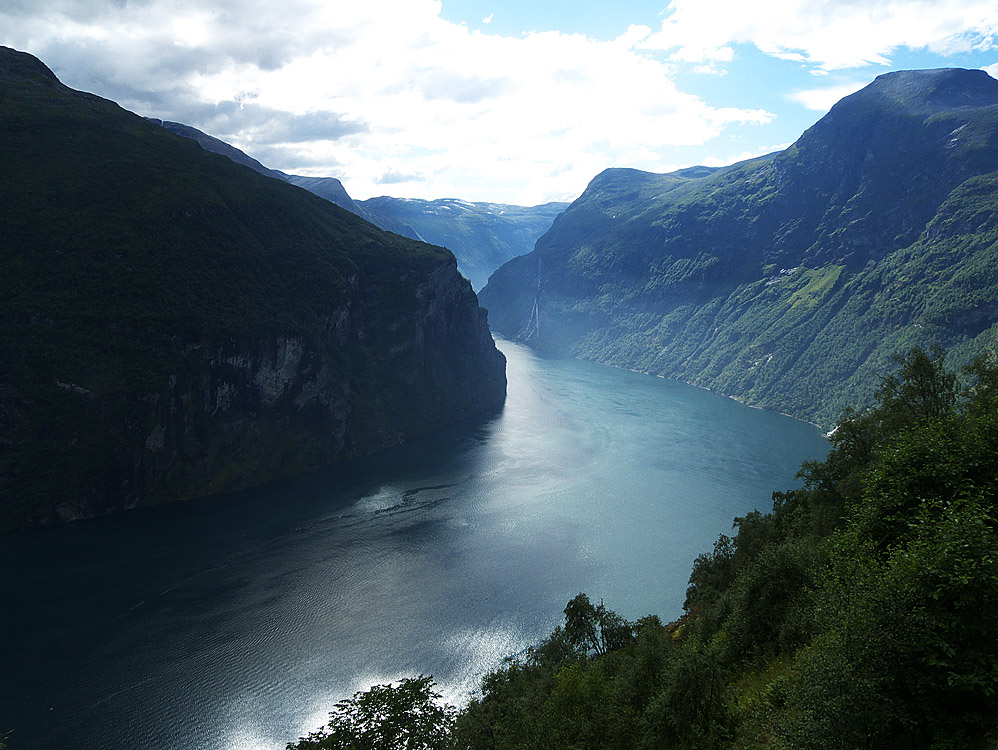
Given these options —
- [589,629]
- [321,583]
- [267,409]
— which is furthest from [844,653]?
[267,409]

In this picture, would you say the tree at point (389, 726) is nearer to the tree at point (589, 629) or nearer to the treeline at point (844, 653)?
the treeline at point (844, 653)

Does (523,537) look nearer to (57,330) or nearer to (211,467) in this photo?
(211,467)

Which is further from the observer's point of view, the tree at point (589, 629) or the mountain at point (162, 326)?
the mountain at point (162, 326)

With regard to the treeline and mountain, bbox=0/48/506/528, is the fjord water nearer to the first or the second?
mountain, bbox=0/48/506/528

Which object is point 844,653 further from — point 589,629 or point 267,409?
point 267,409

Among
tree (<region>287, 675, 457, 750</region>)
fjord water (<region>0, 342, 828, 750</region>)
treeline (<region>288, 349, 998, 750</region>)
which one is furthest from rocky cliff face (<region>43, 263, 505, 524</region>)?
tree (<region>287, 675, 457, 750</region>)

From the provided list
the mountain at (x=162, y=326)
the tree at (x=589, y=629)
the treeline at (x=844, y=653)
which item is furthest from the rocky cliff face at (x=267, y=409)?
the treeline at (x=844, y=653)
